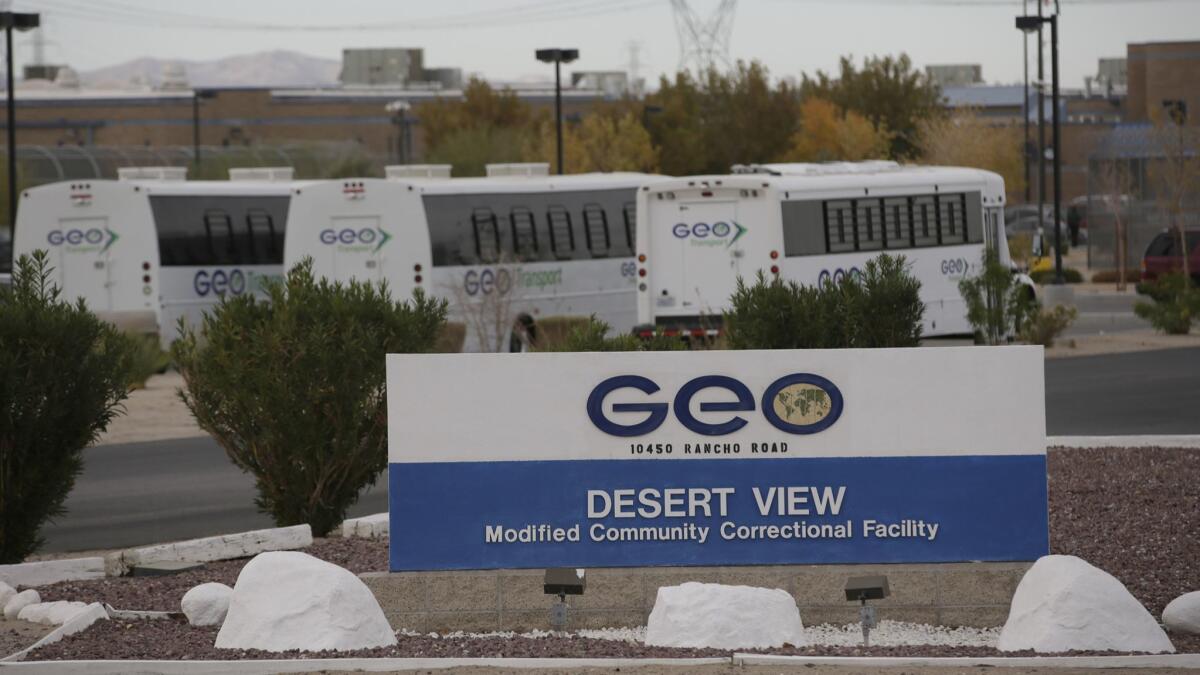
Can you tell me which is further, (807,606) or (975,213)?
(975,213)

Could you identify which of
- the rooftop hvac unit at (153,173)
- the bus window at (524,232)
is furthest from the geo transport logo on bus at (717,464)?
the rooftop hvac unit at (153,173)

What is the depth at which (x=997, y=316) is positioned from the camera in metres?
24.8

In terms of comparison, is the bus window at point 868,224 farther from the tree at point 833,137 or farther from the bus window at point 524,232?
the tree at point 833,137

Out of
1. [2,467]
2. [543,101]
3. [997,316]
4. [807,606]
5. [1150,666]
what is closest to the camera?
[1150,666]

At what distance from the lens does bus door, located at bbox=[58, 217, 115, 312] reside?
93.2ft

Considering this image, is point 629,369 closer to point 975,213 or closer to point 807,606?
point 807,606

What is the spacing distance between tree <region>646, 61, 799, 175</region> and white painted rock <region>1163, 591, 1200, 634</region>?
53545mm

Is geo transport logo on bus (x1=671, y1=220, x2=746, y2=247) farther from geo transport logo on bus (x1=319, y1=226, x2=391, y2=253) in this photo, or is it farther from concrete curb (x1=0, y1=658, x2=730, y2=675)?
concrete curb (x1=0, y1=658, x2=730, y2=675)

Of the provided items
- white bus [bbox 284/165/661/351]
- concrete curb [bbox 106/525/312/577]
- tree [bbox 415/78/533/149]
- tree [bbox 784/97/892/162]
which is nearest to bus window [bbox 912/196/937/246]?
white bus [bbox 284/165/661/351]

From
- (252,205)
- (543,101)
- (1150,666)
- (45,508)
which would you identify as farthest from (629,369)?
(543,101)

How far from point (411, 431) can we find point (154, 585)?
221 cm

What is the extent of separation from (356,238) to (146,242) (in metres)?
3.75

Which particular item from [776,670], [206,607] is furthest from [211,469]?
[776,670]

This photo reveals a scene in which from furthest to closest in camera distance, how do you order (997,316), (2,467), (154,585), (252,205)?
(252,205) < (997,316) < (2,467) < (154,585)
